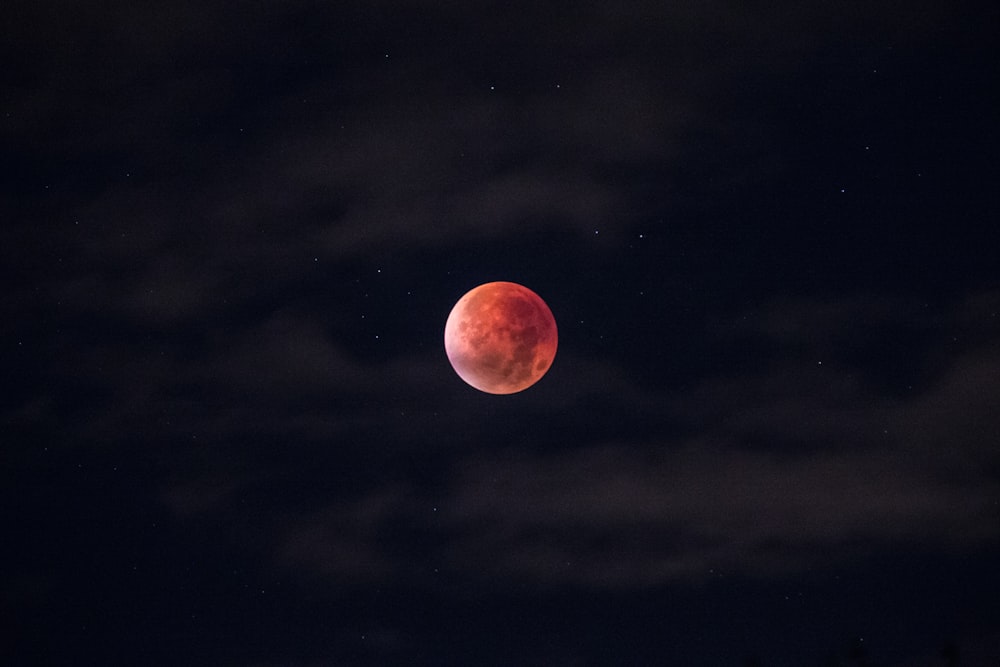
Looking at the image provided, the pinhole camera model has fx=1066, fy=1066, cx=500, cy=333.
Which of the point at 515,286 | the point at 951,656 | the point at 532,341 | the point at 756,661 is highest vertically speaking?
the point at 515,286

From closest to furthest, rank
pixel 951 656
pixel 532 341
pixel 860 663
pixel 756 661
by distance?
1. pixel 532 341
2. pixel 951 656
3. pixel 860 663
4. pixel 756 661

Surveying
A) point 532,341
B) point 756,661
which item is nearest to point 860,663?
point 756,661

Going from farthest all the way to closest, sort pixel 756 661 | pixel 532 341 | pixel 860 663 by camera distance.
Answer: pixel 756 661 < pixel 860 663 < pixel 532 341

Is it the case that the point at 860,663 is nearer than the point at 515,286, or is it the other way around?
the point at 515,286

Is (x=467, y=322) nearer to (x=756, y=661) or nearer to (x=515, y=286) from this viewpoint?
(x=515, y=286)

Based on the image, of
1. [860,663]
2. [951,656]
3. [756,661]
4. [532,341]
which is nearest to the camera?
[532,341]

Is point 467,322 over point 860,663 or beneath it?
over

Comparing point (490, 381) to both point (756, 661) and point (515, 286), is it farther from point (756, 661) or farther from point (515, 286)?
point (756, 661)

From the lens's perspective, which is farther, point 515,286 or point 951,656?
point 951,656

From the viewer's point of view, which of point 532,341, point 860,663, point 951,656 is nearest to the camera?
point 532,341
